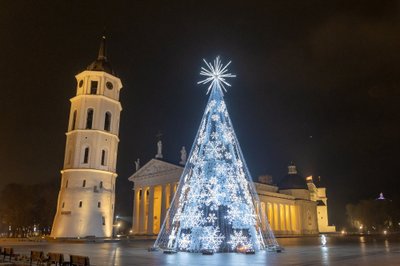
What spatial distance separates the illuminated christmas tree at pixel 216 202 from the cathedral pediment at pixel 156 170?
37039 mm

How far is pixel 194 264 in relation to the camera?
15562 millimetres

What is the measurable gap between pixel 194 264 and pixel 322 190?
113625mm

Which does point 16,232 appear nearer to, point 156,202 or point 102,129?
point 156,202

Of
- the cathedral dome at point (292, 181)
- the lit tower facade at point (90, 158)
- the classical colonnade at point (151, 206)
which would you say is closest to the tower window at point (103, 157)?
the lit tower facade at point (90, 158)

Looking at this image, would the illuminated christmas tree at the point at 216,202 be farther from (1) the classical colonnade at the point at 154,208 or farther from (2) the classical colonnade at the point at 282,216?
(2) the classical colonnade at the point at 282,216

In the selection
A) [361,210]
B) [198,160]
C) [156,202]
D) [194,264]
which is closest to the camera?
[194,264]

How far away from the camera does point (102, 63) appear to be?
46.9 meters

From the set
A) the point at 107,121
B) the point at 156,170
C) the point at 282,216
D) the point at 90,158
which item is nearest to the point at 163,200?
the point at 156,170

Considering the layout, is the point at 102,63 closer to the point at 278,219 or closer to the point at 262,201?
the point at 262,201

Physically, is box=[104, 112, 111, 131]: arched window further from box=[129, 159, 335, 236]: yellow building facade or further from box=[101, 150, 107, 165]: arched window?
box=[129, 159, 335, 236]: yellow building facade

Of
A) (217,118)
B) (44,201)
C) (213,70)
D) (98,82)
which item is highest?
(98,82)

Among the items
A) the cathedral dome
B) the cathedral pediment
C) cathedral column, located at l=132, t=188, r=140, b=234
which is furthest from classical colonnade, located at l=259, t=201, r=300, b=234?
cathedral column, located at l=132, t=188, r=140, b=234

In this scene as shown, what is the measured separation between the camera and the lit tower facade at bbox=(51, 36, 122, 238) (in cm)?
4003

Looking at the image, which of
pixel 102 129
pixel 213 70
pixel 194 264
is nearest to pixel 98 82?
pixel 102 129
